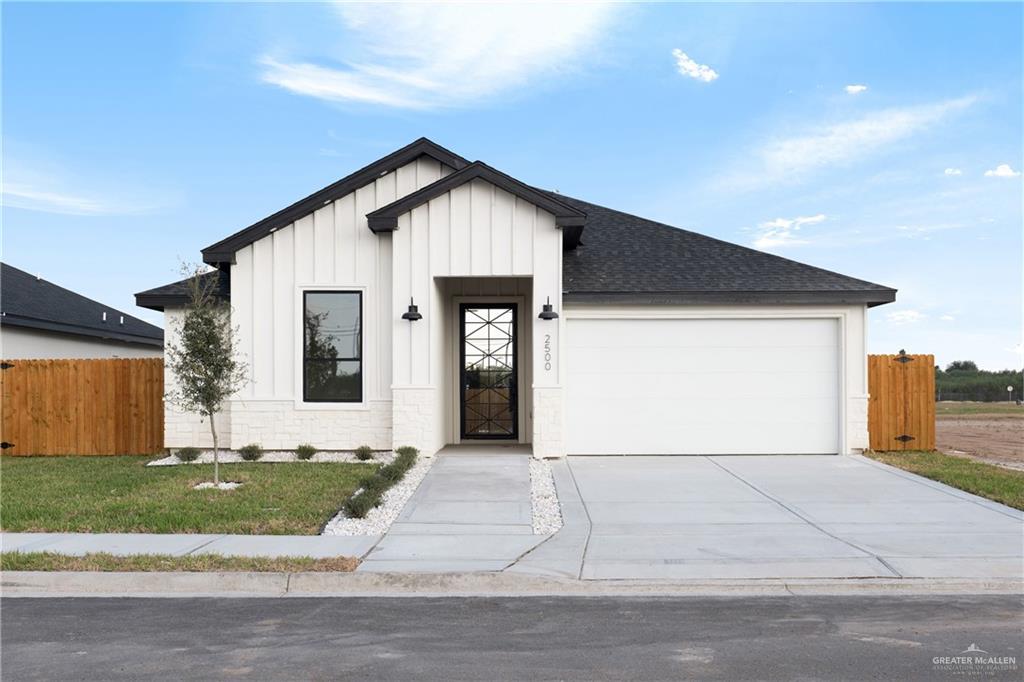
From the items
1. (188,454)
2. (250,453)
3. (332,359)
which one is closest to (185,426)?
(188,454)

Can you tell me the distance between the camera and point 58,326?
2072 centimetres

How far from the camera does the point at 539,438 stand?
13.5 meters

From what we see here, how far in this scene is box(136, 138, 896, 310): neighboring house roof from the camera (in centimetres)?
1342

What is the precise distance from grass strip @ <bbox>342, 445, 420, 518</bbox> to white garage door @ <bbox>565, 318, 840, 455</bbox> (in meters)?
3.04

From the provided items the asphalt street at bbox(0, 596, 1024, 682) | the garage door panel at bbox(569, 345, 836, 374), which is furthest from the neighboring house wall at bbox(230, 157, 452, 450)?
the asphalt street at bbox(0, 596, 1024, 682)

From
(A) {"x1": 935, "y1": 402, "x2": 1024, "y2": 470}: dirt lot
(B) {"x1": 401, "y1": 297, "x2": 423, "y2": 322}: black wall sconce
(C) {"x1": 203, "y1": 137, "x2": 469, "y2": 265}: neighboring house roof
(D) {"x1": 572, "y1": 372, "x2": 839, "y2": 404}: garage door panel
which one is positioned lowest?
(A) {"x1": 935, "y1": 402, "x2": 1024, "y2": 470}: dirt lot

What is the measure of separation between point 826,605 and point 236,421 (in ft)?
35.8

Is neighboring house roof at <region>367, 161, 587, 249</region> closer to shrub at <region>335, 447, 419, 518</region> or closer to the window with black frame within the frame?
the window with black frame

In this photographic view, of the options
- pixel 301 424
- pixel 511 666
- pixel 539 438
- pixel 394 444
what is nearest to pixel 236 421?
pixel 301 424

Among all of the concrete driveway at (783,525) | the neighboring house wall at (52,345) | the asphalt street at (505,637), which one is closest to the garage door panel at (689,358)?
the concrete driveway at (783,525)

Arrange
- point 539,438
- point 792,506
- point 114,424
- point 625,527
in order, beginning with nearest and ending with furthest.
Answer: point 625,527 < point 792,506 < point 539,438 < point 114,424

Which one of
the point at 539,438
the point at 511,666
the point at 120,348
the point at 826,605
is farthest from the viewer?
the point at 120,348

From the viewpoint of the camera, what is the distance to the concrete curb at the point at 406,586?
21.7 feet

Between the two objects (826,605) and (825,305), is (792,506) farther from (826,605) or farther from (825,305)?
(825,305)
